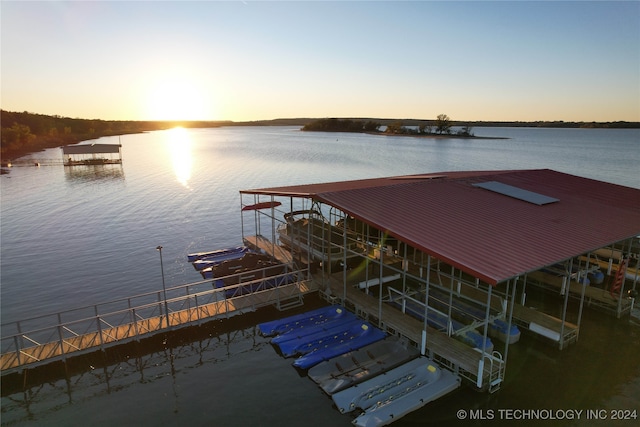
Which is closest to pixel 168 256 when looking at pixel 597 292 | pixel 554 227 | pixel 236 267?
pixel 236 267

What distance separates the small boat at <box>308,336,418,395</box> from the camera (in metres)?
16.3

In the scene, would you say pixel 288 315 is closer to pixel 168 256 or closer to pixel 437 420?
pixel 437 420

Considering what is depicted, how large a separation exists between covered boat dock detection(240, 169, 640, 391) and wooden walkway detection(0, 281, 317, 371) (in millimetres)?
3087

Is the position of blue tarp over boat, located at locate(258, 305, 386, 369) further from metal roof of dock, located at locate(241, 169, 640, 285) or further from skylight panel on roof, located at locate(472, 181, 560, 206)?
skylight panel on roof, located at locate(472, 181, 560, 206)

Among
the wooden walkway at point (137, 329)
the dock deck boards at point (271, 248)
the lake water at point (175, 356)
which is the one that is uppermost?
the dock deck boards at point (271, 248)

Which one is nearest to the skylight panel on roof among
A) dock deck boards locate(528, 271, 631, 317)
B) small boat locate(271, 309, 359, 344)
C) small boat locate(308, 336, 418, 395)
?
dock deck boards locate(528, 271, 631, 317)

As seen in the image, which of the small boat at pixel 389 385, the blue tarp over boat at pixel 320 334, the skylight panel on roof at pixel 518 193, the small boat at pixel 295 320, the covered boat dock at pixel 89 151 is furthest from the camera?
the covered boat dock at pixel 89 151

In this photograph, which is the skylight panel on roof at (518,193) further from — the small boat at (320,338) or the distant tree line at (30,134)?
the distant tree line at (30,134)

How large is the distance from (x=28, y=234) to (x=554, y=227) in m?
49.9

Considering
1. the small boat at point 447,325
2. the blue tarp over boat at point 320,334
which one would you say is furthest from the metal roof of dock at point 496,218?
the blue tarp over boat at point 320,334

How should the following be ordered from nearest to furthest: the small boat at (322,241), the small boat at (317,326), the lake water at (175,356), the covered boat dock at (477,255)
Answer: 1. the lake water at (175,356)
2. the covered boat dock at (477,255)
3. the small boat at (317,326)
4. the small boat at (322,241)

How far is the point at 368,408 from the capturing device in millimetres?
14742

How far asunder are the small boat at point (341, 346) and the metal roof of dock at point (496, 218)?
5694 mm

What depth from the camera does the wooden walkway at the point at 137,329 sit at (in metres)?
17.4
